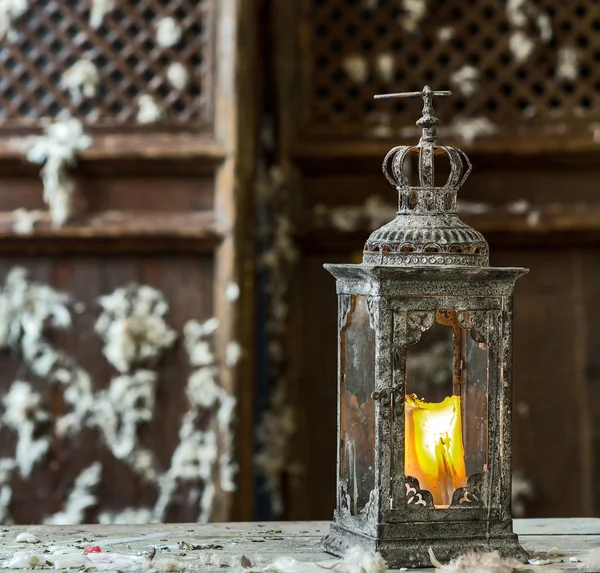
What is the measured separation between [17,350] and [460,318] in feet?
5.18

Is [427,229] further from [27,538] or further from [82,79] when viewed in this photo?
[82,79]

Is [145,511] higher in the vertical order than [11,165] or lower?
lower

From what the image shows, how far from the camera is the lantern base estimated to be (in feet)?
5.13

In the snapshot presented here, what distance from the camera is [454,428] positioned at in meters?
1.64

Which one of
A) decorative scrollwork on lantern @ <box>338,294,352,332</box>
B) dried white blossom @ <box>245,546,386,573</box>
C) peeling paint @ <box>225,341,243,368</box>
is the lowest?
dried white blossom @ <box>245,546,386,573</box>

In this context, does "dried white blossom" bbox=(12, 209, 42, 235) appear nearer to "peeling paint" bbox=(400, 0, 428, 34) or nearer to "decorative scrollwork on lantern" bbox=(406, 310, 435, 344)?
"peeling paint" bbox=(400, 0, 428, 34)

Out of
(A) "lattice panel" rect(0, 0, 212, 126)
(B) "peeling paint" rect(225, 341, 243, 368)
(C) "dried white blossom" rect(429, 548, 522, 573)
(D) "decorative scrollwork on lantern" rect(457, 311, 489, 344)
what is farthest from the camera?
(A) "lattice panel" rect(0, 0, 212, 126)

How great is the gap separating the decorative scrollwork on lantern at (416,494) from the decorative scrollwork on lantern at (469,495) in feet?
0.14

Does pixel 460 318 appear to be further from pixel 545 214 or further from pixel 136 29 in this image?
pixel 136 29

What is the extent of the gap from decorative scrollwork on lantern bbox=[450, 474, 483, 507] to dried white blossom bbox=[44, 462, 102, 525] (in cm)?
142

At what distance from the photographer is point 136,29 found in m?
2.89

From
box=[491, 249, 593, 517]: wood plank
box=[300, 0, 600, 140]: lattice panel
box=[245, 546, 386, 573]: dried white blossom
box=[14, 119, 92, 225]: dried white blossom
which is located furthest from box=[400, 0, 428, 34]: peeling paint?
box=[245, 546, 386, 573]: dried white blossom

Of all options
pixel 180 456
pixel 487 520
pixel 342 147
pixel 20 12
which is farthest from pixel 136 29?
pixel 487 520

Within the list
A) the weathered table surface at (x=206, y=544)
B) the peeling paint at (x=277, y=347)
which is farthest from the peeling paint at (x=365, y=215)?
the weathered table surface at (x=206, y=544)
